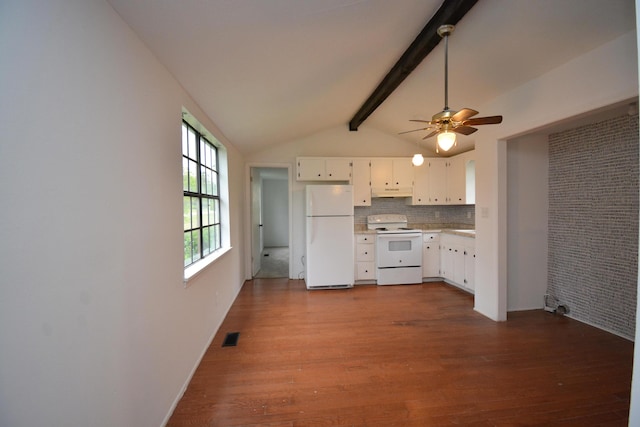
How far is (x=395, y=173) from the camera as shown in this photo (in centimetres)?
444

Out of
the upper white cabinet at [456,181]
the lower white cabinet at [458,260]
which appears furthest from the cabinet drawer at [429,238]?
the upper white cabinet at [456,181]

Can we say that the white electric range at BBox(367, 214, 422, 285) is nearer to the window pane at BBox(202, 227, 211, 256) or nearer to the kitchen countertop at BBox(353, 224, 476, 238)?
the kitchen countertop at BBox(353, 224, 476, 238)

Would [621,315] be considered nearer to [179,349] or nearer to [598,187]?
[598,187]

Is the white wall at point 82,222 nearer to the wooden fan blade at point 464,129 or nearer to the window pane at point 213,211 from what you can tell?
the window pane at point 213,211

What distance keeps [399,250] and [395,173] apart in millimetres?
1371

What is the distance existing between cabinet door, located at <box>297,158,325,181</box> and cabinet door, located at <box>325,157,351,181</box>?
0.09 meters

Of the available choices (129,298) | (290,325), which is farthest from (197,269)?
(290,325)

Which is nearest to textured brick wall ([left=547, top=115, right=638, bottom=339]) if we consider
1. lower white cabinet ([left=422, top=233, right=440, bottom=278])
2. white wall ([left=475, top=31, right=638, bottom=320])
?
white wall ([left=475, top=31, right=638, bottom=320])

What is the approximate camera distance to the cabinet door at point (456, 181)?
4.26 meters

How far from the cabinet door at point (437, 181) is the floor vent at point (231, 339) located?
3.74m

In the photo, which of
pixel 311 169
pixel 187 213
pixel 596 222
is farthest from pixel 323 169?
pixel 596 222

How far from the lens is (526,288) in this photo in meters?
3.10

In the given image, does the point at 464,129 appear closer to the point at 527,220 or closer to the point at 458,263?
the point at 527,220

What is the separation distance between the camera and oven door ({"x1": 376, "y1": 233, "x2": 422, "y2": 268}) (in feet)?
13.6
